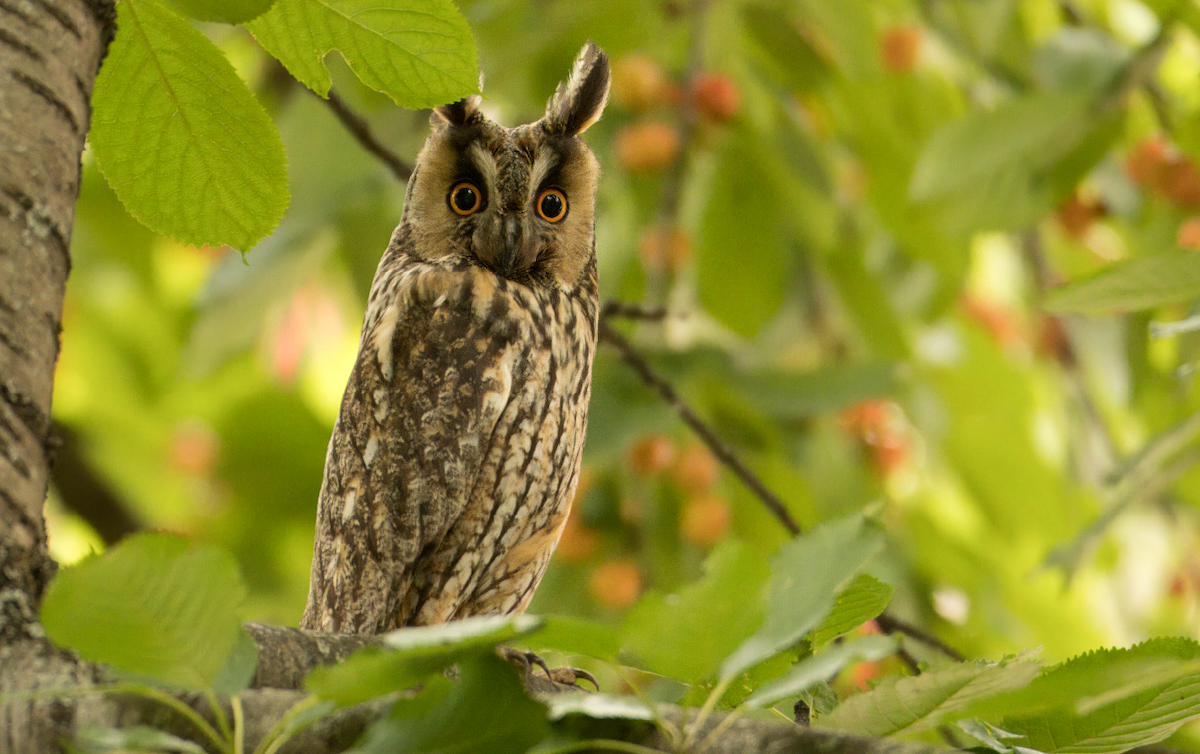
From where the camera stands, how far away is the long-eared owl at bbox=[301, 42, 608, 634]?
1130mm

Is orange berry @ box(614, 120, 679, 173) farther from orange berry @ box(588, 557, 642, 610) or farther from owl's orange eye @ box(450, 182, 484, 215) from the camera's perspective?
owl's orange eye @ box(450, 182, 484, 215)

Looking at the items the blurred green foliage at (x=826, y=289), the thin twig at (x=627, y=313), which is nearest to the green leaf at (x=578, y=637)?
the thin twig at (x=627, y=313)

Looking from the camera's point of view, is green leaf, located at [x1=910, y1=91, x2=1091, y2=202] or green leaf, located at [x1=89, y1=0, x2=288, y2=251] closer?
green leaf, located at [x1=89, y1=0, x2=288, y2=251]

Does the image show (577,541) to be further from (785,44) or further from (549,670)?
(549,670)

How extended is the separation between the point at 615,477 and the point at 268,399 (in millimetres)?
1203

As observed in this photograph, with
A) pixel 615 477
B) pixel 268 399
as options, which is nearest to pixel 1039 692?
pixel 615 477

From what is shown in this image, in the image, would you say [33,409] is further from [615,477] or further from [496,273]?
[615,477]

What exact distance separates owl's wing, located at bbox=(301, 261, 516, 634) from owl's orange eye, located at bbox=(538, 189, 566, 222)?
17cm

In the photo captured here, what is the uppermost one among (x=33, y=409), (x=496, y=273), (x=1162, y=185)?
(x=1162, y=185)

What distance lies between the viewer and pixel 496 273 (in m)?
1.22

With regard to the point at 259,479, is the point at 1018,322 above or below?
above

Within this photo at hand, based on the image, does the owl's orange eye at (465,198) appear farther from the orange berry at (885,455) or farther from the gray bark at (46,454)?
the orange berry at (885,455)

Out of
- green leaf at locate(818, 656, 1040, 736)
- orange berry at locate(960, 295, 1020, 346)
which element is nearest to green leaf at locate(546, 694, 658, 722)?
green leaf at locate(818, 656, 1040, 736)

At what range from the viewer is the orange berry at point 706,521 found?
2.17 meters
